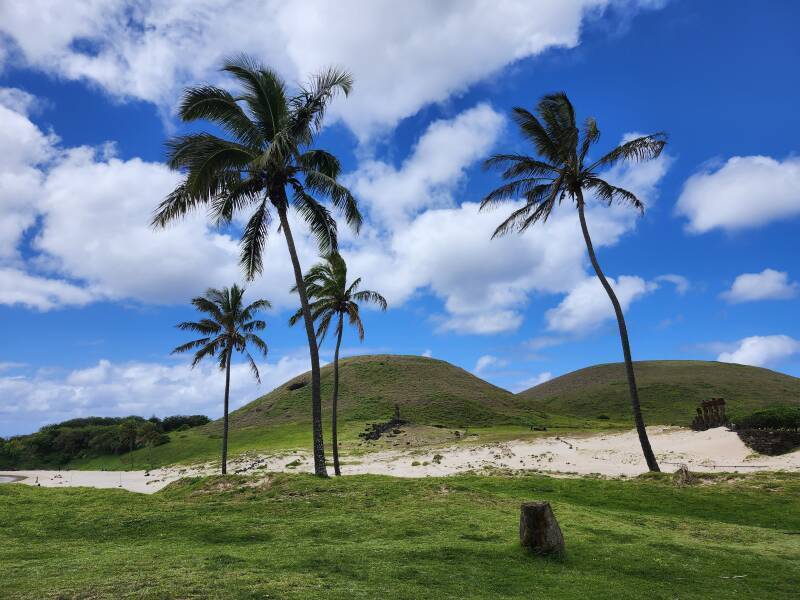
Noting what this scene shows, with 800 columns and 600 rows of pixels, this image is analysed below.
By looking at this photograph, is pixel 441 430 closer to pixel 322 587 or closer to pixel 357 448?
pixel 357 448

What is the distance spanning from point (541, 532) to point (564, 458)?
24.2m

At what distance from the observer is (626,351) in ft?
73.3

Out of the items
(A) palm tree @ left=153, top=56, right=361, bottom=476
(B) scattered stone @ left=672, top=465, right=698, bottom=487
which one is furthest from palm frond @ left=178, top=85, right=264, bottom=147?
(B) scattered stone @ left=672, top=465, right=698, bottom=487

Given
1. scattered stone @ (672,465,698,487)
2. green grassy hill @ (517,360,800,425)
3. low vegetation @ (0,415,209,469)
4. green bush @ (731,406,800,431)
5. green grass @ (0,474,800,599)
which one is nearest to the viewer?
green grass @ (0,474,800,599)

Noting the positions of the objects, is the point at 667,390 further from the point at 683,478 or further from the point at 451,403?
the point at 683,478

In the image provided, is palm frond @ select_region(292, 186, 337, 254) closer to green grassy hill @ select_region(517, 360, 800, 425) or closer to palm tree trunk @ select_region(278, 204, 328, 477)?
palm tree trunk @ select_region(278, 204, 328, 477)

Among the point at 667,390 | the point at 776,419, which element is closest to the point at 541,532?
the point at 776,419

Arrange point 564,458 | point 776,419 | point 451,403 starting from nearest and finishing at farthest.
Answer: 1. point 776,419
2. point 564,458
3. point 451,403

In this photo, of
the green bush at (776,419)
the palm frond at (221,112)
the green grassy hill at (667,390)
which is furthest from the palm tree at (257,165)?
the green grassy hill at (667,390)

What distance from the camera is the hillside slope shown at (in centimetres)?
7612

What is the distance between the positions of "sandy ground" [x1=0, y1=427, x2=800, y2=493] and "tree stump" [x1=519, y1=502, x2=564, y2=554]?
16008mm

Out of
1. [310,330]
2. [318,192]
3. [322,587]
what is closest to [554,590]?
[322,587]

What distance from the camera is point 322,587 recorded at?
287 inches

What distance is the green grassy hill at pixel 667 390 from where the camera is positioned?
282 feet
